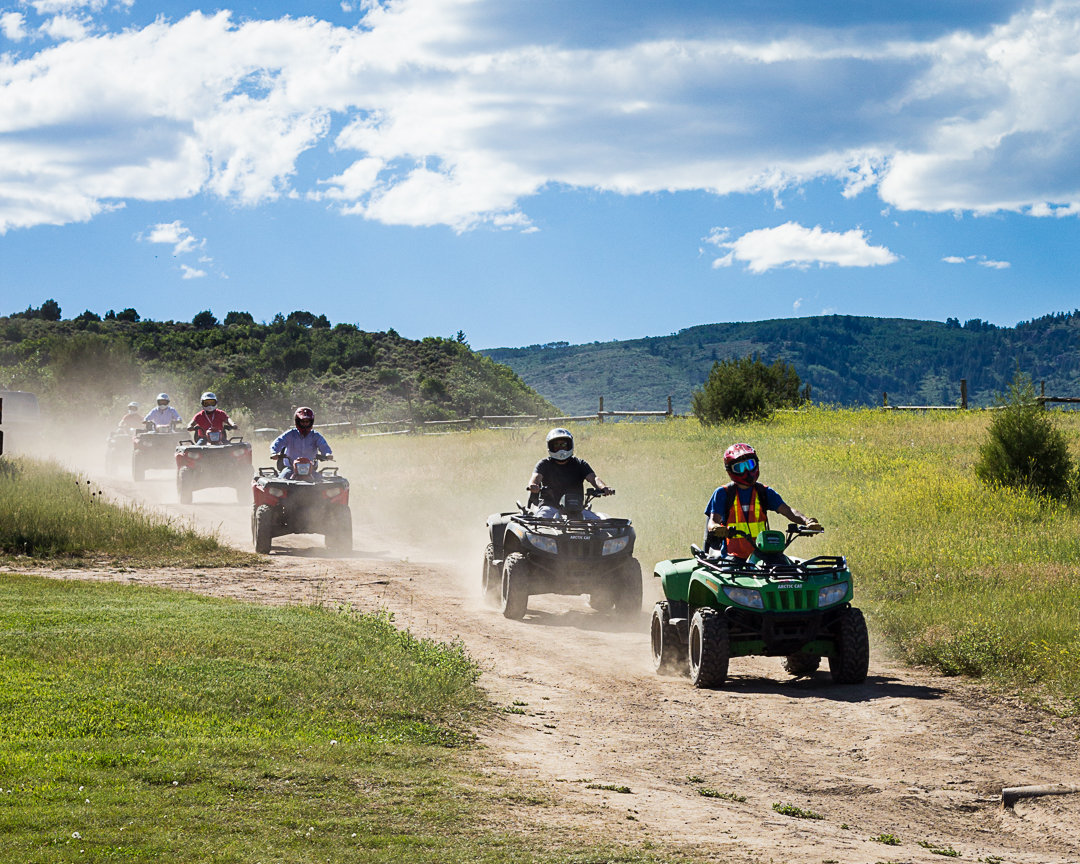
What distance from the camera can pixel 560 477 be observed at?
44.0ft

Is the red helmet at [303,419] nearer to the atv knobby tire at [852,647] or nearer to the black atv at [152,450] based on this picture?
the atv knobby tire at [852,647]

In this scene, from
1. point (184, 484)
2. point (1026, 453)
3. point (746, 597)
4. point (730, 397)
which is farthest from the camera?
point (730, 397)

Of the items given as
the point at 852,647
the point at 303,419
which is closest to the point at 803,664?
the point at 852,647

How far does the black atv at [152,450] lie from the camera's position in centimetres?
2753

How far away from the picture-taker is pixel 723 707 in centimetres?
873

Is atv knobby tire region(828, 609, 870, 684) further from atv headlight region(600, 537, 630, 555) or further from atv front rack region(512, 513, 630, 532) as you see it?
atv front rack region(512, 513, 630, 532)

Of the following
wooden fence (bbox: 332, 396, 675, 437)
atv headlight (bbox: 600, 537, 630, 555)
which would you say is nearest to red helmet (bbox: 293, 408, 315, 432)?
atv headlight (bbox: 600, 537, 630, 555)

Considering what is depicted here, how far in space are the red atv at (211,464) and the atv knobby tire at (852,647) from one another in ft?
54.0

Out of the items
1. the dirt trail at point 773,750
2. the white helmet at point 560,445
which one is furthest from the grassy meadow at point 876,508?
the white helmet at point 560,445

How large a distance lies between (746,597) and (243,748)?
4360 millimetres

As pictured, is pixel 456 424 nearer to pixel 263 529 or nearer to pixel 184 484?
pixel 184 484

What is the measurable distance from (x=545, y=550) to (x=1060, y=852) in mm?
7069

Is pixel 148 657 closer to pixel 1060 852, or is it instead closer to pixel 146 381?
pixel 1060 852

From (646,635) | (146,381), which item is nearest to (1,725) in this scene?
(646,635)
